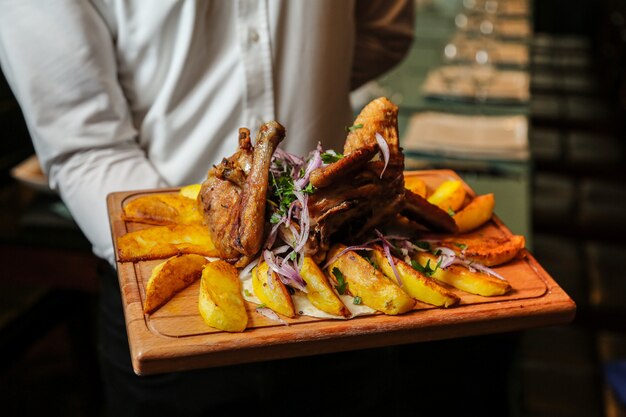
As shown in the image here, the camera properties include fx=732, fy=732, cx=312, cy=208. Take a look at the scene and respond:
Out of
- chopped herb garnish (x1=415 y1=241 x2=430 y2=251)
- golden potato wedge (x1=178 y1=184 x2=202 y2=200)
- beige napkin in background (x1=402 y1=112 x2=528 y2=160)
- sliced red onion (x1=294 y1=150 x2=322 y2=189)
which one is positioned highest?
sliced red onion (x1=294 y1=150 x2=322 y2=189)

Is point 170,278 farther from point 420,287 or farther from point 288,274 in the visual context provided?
point 420,287

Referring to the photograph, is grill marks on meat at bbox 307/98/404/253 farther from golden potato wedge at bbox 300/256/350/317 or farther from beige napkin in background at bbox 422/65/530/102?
beige napkin in background at bbox 422/65/530/102

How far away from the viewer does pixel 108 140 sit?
A: 1.78 metres

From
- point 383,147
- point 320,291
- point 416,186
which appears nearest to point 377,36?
point 416,186

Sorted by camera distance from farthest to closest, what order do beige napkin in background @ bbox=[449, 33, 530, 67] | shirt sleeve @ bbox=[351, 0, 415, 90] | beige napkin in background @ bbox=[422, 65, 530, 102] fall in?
beige napkin in background @ bbox=[449, 33, 530, 67], beige napkin in background @ bbox=[422, 65, 530, 102], shirt sleeve @ bbox=[351, 0, 415, 90]

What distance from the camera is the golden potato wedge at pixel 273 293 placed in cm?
125

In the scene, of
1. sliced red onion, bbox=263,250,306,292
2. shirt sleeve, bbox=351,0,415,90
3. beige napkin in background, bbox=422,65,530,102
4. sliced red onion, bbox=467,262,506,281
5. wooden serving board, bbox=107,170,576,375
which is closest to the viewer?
wooden serving board, bbox=107,170,576,375

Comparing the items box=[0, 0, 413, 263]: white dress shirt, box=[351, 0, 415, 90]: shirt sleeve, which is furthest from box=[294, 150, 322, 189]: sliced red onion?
box=[351, 0, 415, 90]: shirt sleeve

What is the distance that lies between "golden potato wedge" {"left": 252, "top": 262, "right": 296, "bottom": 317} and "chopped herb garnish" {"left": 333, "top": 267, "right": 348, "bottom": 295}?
0.32 feet

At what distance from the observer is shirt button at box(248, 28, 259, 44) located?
6.00 feet

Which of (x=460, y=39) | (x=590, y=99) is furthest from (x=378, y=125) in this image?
(x=590, y=99)

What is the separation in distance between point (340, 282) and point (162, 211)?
0.43m

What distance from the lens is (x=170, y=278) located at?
1.28 metres

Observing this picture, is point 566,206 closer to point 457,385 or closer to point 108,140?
point 457,385
